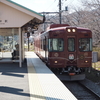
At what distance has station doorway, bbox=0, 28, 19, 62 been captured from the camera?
15.0 meters

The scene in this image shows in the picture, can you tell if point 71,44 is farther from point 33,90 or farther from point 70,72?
point 33,90

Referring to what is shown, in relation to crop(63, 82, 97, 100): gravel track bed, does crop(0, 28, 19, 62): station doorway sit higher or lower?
higher

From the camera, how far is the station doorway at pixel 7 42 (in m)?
15.0

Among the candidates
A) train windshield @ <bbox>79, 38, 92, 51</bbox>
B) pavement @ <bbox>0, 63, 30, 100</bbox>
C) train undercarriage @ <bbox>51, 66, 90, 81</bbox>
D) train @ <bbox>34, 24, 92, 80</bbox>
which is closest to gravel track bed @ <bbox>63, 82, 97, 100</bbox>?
train undercarriage @ <bbox>51, 66, 90, 81</bbox>

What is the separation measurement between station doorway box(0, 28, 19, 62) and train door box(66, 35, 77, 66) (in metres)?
4.01

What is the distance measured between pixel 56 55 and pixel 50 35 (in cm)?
116

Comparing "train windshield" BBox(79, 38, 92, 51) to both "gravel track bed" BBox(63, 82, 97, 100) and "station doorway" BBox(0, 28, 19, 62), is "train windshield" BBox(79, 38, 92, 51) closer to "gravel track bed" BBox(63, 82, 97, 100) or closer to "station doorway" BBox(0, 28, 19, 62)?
"gravel track bed" BBox(63, 82, 97, 100)

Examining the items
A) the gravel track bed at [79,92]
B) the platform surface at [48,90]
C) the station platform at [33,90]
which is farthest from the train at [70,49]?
the platform surface at [48,90]

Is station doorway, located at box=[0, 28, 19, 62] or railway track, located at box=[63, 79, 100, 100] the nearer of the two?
railway track, located at box=[63, 79, 100, 100]

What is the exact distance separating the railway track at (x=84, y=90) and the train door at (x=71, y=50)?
1.34m

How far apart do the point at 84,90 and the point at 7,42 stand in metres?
A: 6.75

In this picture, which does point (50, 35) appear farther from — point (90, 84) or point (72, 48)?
point (90, 84)

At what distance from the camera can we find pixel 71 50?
12.3 m

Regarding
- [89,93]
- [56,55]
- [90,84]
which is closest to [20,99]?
[89,93]
